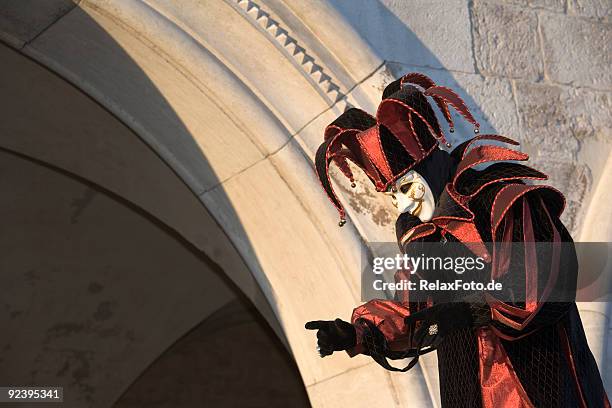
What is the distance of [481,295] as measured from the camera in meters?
1.87

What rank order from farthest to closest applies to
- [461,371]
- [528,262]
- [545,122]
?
[545,122] → [461,371] → [528,262]

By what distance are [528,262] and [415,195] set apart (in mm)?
257

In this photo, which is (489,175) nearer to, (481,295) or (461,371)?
(481,295)

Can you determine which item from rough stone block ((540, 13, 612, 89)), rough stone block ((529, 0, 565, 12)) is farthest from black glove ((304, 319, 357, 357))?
rough stone block ((529, 0, 565, 12))

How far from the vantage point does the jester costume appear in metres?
1.86

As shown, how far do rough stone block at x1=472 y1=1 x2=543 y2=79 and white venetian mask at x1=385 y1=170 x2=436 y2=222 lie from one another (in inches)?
37.0

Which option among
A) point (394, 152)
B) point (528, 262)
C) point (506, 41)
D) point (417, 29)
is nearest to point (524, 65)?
point (506, 41)

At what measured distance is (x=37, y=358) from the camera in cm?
481

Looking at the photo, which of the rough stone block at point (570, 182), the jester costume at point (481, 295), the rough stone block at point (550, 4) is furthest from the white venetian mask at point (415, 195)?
the rough stone block at point (550, 4)

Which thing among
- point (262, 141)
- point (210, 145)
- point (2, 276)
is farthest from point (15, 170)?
point (262, 141)

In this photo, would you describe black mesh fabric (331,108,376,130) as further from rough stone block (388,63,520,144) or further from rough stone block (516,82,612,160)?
rough stone block (516,82,612,160)

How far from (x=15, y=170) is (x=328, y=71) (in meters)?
2.00

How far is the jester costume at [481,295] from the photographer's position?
1.86 m

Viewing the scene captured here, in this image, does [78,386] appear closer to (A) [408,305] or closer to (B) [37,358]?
(B) [37,358]
